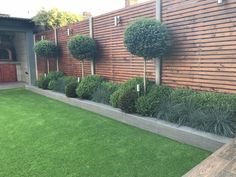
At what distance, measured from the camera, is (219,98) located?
397cm

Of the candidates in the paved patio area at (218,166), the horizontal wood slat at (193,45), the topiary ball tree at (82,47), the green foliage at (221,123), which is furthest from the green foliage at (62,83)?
the paved patio area at (218,166)

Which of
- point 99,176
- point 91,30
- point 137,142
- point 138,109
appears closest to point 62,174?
point 99,176

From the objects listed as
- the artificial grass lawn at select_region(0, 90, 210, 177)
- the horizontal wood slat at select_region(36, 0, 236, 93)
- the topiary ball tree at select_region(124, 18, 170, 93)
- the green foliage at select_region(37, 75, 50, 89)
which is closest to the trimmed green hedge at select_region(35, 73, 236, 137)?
the horizontal wood slat at select_region(36, 0, 236, 93)

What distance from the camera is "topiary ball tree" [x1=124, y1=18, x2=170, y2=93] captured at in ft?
15.2

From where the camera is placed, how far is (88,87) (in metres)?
6.65

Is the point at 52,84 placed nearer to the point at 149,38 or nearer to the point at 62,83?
the point at 62,83

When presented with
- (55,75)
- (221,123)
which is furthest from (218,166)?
(55,75)

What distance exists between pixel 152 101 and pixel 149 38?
1.28 meters

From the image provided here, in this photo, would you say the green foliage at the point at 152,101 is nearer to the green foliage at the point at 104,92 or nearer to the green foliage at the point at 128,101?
the green foliage at the point at 128,101

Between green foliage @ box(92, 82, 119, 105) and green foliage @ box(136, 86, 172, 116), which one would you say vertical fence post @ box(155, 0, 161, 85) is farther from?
green foliage @ box(92, 82, 119, 105)

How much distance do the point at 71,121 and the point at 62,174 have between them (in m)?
2.38

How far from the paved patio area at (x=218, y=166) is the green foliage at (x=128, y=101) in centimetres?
242

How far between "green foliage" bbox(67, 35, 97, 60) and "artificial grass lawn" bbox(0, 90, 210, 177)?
2.18 m

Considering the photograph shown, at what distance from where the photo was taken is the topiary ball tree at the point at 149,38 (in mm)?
4641
